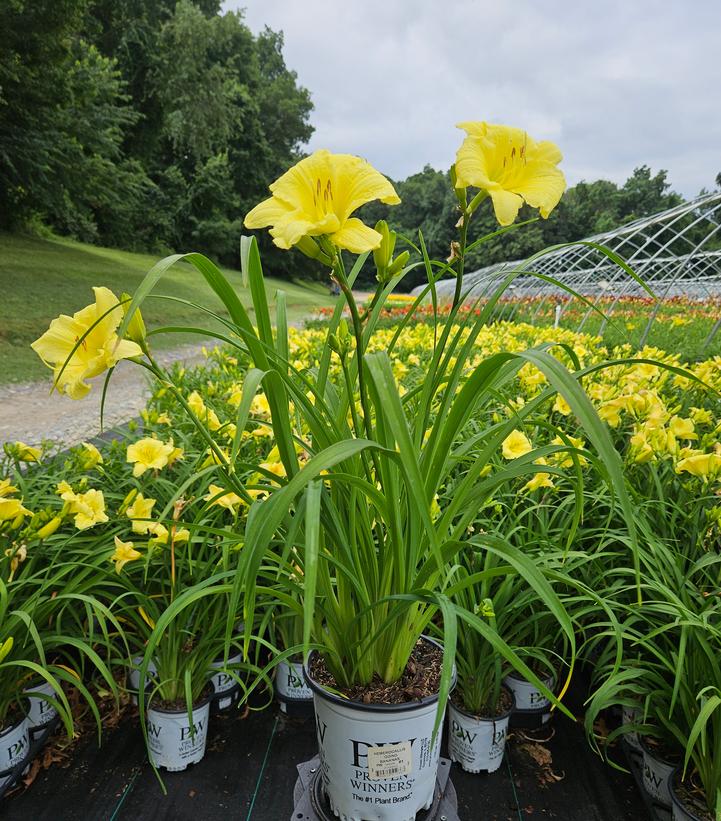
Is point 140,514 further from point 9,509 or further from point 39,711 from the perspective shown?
point 39,711

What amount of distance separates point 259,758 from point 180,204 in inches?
1055

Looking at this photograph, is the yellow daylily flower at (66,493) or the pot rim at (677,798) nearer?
the pot rim at (677,798)

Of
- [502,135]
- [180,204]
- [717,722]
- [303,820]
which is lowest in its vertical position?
[303,820]

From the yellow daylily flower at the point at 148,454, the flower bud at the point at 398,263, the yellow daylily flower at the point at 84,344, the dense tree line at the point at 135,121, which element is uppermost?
the dense tree line at the point at 135,121

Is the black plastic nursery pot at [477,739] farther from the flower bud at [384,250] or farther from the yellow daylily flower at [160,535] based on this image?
the flower bud at [384,250]

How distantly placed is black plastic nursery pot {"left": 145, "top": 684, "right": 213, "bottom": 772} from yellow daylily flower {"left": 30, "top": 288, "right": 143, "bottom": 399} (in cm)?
85

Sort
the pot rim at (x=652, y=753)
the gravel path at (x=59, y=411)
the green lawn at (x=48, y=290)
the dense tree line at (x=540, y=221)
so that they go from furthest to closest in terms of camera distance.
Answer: the dense tree line at (x=540, y=221), the green lawn at (x=48, y=290), the gravel path at (x=59, y=411), the pot rim at (x=652, y=753)

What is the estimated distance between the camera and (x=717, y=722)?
0.99 metres

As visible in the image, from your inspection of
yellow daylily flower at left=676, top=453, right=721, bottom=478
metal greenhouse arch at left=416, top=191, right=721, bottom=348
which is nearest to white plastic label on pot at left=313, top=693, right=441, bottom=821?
yellow daylily flower at left=676, top=453, right=721, bottom=478

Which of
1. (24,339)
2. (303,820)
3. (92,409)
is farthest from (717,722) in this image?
(24,339)

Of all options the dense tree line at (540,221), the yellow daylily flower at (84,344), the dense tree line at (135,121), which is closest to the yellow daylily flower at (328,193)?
the yellow daylily flower at (84,344)

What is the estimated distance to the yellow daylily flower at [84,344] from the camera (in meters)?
0.71

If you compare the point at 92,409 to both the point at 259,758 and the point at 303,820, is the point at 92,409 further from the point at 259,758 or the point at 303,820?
the point at 303,820

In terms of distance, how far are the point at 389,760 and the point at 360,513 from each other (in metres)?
0.40
